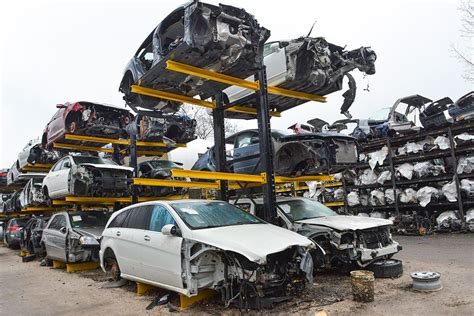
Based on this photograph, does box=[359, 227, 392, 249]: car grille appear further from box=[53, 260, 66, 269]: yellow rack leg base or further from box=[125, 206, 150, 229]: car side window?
box=[53, 260, 66, 269]: yellow rack leg base

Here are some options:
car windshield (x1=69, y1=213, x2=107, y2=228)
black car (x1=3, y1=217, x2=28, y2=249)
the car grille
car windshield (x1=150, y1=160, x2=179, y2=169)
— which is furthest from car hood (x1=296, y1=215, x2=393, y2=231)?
black car (x1=3, y1=217, x2=28, y2=249)

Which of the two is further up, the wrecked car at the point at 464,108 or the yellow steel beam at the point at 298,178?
the wrecked car at the point at 464,108

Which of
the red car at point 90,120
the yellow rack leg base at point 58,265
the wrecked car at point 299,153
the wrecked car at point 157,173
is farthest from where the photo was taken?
the wrecked car at point 157,173

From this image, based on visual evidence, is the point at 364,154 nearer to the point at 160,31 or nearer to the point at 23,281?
the point at 160,31

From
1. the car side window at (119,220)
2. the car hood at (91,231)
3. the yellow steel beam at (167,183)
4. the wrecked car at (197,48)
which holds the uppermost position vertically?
the wrecked car at (197,48)

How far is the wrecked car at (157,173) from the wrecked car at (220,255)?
4999mm

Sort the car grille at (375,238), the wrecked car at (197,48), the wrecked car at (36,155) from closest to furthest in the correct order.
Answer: the wrecked car at (197,48) → the car grille at (375,238) → the wrecked car at (36,155)

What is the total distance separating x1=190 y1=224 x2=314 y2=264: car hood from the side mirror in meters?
0.30

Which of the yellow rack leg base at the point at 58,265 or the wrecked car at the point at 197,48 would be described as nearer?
the wrecked car at the point at 197,48

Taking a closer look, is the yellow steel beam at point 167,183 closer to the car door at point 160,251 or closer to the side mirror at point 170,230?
the car door at point 160,251

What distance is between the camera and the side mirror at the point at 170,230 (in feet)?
17.0

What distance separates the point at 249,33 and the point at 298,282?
154 inches

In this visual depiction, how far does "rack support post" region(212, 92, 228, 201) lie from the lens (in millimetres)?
8344

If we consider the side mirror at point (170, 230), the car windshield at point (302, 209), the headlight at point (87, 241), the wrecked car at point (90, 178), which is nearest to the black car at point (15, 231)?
the wrecked car at point (90, 178)
